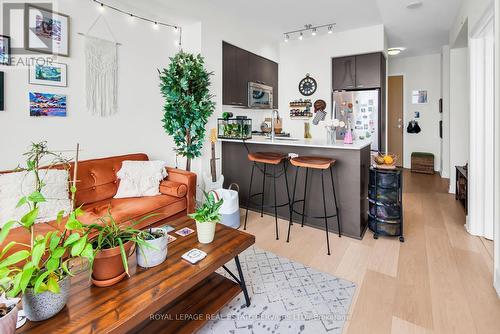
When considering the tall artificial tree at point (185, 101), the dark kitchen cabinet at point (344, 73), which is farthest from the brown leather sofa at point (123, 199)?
the dark kitchen cabinet at point (344, 73)

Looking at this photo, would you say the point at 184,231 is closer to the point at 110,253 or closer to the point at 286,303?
the point at 110,253

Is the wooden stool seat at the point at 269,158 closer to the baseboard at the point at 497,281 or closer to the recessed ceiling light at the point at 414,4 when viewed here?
the baseboard at the point at 497,281

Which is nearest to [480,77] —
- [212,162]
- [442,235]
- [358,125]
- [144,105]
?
[442,235]

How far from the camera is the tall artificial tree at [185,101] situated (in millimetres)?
3109

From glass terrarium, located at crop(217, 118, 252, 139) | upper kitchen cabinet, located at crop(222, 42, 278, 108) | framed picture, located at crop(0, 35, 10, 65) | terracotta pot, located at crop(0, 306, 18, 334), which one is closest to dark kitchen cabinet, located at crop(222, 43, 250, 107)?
upper kitchen cabinet, located at crop(222, 42, 278, 108)

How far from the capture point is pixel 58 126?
2674mm

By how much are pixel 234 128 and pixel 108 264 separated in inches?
107

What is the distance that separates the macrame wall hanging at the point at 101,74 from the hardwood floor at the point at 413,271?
2.16 meters

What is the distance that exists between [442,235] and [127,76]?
396 cm

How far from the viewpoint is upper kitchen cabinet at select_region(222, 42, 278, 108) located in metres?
4.04

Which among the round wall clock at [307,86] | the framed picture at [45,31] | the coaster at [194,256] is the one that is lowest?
the coaster at [194,256]

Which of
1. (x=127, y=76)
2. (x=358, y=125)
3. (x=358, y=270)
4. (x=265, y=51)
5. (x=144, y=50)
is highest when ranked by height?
(x=265, y=51)

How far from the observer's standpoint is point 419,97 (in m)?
6.24

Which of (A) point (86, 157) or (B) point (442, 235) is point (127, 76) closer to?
(A) point (86, 157)
